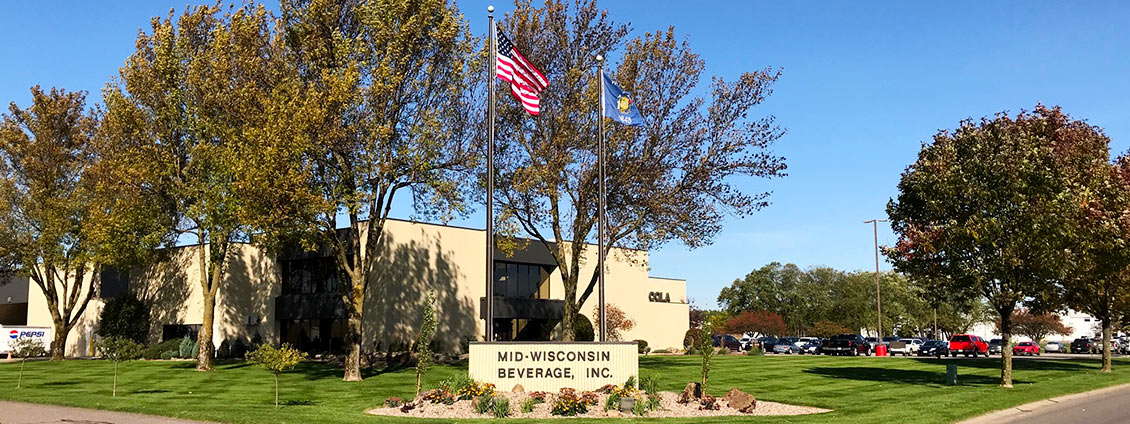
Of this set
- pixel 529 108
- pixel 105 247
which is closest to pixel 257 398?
pixel 529 108

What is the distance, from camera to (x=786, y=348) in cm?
6975

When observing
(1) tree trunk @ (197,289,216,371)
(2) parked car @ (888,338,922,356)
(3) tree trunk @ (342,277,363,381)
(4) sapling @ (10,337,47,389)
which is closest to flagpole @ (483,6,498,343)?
(3) tree trunk @ (342,277,363,381)

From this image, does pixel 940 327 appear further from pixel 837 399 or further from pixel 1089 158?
pixel 837 399

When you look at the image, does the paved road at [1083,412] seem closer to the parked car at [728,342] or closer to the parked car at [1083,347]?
the parked car at [728,342]

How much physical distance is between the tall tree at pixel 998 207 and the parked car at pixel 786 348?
37745 millimetres

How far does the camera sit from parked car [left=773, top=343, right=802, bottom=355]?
6948 centimetres

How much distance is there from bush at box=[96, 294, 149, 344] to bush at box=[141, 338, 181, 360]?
2923 mm

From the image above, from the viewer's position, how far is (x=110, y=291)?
184ft

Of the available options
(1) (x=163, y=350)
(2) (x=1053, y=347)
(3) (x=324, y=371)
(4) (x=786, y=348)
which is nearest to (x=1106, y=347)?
(4) (x=786, y=348)

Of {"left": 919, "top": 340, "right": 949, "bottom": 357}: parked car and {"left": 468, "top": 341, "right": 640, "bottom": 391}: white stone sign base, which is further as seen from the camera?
{"left": 919, "top": 340, "right": 949, "bottom": 357}: parked car

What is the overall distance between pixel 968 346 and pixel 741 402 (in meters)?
46.9

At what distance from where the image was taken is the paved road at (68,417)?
19.4 m

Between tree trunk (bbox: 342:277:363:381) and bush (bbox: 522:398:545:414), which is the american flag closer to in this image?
bush (bbox: 522:398:545:414)

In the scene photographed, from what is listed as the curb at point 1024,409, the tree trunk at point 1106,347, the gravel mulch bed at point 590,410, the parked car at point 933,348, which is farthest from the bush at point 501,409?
the parked car at point 933,348
